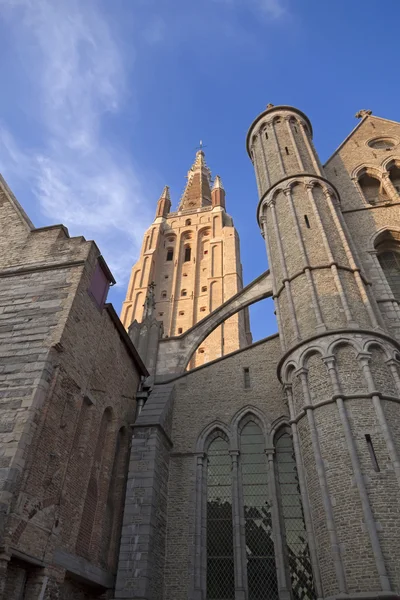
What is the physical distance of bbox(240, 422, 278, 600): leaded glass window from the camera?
375 inches

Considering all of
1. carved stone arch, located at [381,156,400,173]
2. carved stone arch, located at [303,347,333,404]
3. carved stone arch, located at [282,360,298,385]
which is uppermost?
carved stone arch, located at [381,156,400,173]

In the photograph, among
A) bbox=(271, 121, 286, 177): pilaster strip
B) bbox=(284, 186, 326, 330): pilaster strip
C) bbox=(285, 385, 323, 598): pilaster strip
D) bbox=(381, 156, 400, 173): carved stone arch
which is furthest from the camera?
bbox=(381, 156, 400, 173): carved stone arch

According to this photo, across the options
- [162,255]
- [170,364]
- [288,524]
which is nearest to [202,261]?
[162,255]

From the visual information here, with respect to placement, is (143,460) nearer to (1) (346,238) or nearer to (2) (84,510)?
(2) (84,510)

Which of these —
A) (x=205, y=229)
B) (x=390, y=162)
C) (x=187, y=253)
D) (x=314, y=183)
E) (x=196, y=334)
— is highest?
(x=205, y=229)

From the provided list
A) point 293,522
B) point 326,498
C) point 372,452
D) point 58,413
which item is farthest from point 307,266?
point 58,413

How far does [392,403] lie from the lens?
31.0 feet

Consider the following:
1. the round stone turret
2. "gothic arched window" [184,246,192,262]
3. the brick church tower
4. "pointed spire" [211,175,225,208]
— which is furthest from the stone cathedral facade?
"pointed spire" [211,175,225,208]

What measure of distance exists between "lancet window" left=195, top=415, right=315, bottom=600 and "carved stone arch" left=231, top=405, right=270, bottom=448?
0.08ft

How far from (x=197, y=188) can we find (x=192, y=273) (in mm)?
18835

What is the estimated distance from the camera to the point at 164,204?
46.8 m

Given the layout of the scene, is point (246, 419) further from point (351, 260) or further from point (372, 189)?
point (372, 189)

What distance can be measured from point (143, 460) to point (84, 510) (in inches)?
67.7

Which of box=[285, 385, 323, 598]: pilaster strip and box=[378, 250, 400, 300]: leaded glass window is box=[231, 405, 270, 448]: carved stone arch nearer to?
box=[285, 385, 323, 598]: pilaster strip
